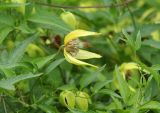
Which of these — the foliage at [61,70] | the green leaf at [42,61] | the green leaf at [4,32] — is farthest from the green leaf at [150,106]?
the green leaf at [4,32]

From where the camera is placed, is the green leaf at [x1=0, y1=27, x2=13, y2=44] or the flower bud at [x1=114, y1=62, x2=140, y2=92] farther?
the flower bud at [x1=114, y1=62, x2=140, y2=92]

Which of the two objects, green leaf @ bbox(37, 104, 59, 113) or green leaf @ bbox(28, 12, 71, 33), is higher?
green leaf @ bbox(28, 12, 71, 33)

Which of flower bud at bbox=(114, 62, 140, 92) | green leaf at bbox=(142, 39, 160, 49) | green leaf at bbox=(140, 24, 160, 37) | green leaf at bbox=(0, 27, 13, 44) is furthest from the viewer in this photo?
green leaf at bbox=(140, 24, 160, 37)

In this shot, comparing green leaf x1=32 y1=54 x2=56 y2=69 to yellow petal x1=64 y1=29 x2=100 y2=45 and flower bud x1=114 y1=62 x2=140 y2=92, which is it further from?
flower bud x1=114 y1=62 x2=140 y2=92

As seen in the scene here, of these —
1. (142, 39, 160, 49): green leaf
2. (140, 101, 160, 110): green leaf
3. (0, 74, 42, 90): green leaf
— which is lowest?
(140, 101, 160, 110): green leaf

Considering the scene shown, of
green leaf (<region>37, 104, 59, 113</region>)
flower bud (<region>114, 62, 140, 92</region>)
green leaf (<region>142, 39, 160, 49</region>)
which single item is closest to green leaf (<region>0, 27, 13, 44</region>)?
green leaf (<region>37, 104, 59, 113</region>)

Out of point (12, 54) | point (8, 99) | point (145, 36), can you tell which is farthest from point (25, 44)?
point (145, 36)

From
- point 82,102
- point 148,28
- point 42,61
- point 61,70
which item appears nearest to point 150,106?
point 82,102

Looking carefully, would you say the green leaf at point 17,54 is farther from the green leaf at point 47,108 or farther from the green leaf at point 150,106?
the green leaf at point 150,106
